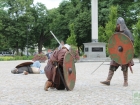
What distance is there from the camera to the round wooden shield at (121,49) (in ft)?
32.8

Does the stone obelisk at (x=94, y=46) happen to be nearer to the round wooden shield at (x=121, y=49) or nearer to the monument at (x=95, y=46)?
the monument at (x=95, y=46)

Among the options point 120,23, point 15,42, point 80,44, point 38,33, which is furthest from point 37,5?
point 120,23

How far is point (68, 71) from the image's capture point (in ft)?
29.1

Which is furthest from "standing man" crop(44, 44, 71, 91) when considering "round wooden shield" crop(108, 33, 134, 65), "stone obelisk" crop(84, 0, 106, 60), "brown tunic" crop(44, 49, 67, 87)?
"stone obelisk" crop(84, 0, 106, 60)

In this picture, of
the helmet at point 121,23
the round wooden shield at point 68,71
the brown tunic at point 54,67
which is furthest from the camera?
the helmet at point 121,23

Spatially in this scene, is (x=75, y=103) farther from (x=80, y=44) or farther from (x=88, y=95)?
(x=80, y=44)

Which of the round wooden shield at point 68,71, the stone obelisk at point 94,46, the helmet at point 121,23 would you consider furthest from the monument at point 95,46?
the round wooden shield at point 68,71

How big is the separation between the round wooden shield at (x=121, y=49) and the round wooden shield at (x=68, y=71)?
173cm

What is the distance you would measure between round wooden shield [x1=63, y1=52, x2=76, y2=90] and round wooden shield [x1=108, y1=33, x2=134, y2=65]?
1730 millimetres

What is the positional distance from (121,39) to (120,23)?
19.2 inches

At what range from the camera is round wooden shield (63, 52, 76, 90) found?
873 cm

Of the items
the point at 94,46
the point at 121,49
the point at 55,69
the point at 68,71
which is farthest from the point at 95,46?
the point at 55,69

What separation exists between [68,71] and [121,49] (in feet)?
7.13

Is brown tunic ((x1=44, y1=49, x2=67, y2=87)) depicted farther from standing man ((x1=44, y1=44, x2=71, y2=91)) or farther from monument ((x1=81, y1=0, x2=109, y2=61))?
monument ((x1=81, y1=0, x2=109, y2=61))
